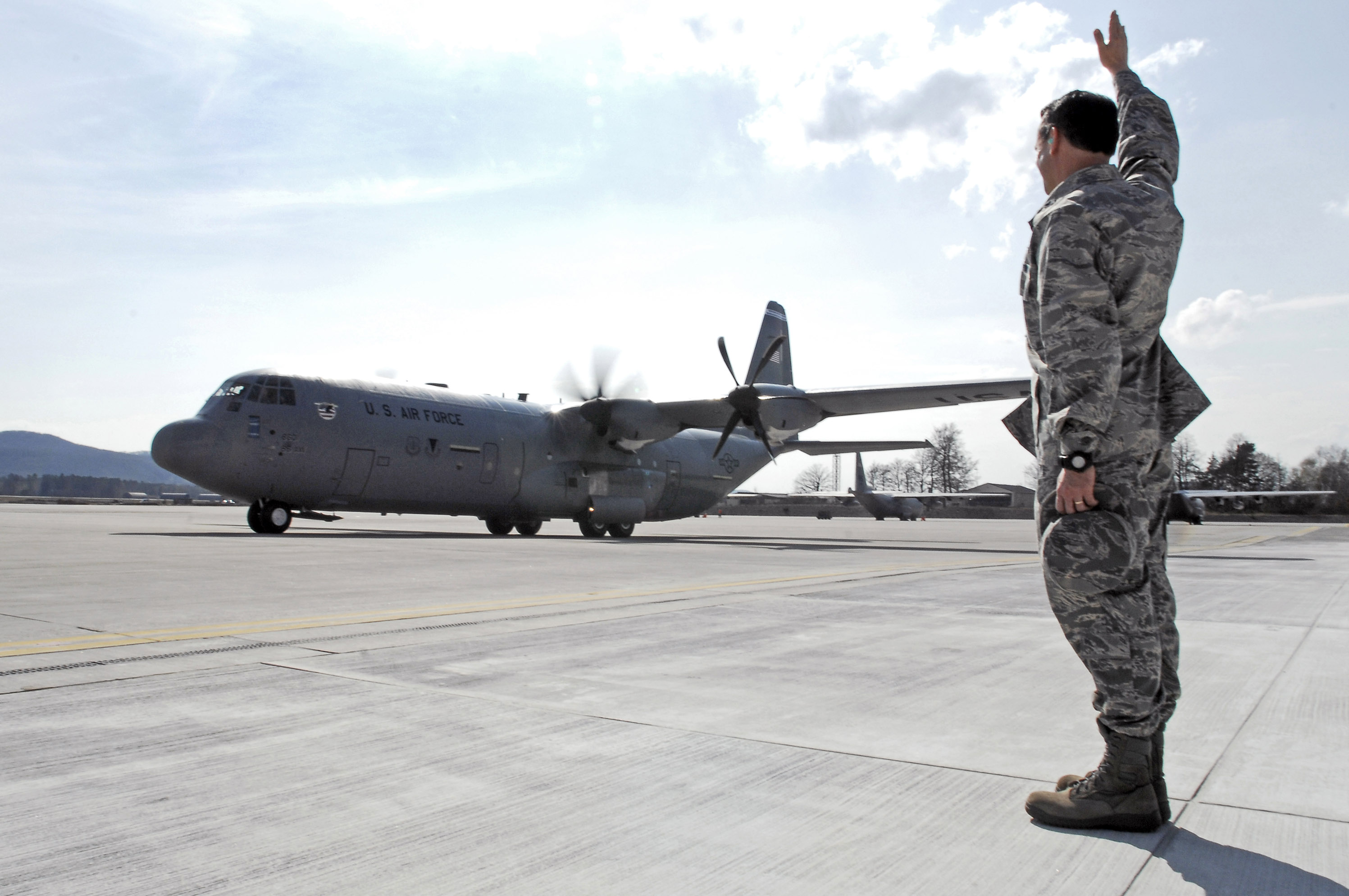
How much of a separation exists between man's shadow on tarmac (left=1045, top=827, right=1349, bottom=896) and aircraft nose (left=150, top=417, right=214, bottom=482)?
62.8 ft

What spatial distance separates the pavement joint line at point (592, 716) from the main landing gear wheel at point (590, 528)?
20024 mm

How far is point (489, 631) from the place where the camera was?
5.83 metres

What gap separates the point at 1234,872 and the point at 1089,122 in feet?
Answer: 7.57

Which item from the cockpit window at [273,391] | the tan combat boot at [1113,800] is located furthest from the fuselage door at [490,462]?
the tan combat boot at [1113,800]

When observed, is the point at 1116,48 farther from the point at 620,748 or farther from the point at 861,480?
the point at 861,480

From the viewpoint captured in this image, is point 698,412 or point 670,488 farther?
→ point 670,488

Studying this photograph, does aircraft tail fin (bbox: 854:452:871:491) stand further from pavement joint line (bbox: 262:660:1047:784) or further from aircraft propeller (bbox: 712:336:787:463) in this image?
pavement joint line (bbox: 262:660:1047:784)

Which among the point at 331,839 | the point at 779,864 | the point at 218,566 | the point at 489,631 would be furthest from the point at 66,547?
the point at 779,864

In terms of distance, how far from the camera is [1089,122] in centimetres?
295

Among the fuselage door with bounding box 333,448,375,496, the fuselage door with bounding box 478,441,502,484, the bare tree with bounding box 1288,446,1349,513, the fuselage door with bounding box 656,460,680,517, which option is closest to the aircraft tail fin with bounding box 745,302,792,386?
the fuselage door with bounding box 656,460,680,517

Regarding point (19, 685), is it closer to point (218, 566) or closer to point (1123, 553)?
point (1123, 553)

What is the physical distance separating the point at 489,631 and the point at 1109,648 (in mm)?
4138

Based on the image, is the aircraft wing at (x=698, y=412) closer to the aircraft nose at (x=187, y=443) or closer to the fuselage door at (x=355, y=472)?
the fuselage door at (x=355, y=472)

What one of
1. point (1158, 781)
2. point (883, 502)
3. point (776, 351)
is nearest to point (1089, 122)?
point (1158, 781)
